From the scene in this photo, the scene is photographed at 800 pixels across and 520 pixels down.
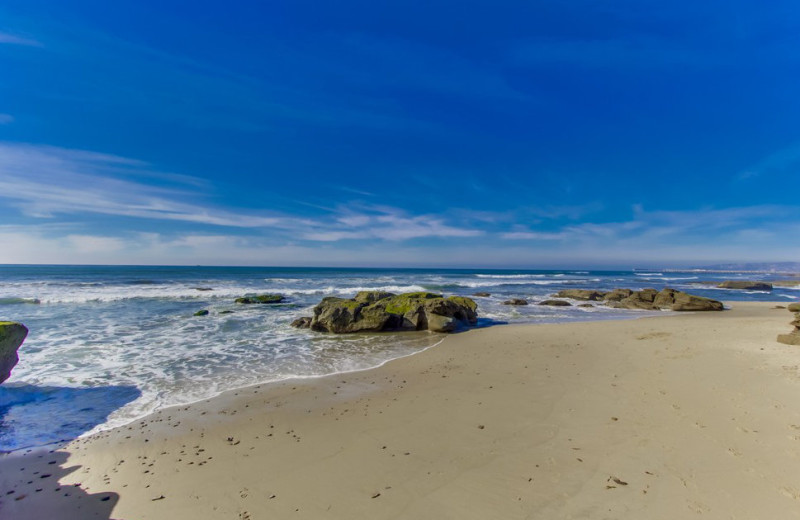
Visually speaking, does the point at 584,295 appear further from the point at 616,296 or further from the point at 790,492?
the point at 790,492

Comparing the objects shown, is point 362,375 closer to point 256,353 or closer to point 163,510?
point 256,353

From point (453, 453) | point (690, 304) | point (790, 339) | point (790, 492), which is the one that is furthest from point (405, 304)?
point (690, 304)

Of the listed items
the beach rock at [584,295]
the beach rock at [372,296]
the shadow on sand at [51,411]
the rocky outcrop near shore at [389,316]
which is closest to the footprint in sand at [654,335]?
the rocky outcrop near shore at [389,316]

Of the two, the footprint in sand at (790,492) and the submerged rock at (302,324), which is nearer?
the footprint in sand at (790,492)

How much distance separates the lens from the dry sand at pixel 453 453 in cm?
374

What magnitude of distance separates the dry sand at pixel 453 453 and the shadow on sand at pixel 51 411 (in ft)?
2.26

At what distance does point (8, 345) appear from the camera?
7.05 meters

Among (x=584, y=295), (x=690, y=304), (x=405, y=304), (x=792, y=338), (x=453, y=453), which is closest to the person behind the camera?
(x=453, y=453)

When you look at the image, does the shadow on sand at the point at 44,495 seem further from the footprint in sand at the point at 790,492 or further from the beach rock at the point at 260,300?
the beach rock at the point at 260,300

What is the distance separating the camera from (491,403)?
6.57 m

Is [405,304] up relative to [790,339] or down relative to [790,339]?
up

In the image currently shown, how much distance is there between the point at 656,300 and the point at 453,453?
26.4 metres

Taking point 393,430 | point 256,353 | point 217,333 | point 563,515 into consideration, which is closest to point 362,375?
point 393,430

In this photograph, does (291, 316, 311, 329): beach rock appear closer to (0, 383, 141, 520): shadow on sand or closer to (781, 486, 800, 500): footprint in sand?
(0, 383, 141, 520): shadow on sand
